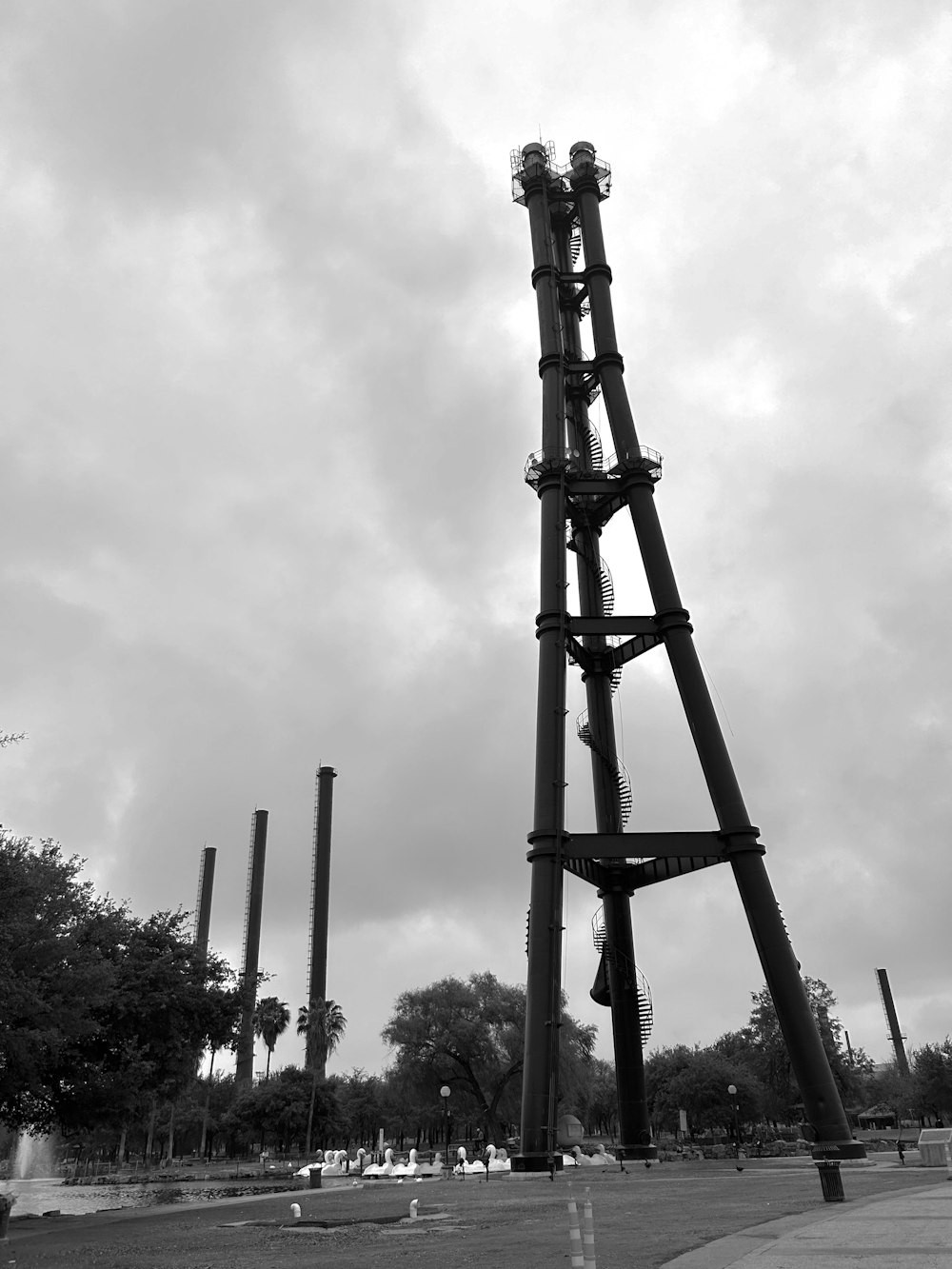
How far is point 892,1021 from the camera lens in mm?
122875

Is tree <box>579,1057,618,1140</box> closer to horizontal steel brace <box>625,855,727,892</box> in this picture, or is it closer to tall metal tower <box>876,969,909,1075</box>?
tall metal tower <box>876,969,909,1075</box>

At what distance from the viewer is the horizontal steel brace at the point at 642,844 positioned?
31688 mm

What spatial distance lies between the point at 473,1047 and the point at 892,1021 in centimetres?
8111

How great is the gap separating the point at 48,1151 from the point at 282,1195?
87.1m

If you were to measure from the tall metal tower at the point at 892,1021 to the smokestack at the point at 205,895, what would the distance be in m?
74.4

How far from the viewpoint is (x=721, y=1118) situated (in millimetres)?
76188

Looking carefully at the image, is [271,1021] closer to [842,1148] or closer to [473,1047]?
[473,1047]

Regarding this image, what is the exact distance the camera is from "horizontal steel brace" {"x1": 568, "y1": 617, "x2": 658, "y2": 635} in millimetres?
36281

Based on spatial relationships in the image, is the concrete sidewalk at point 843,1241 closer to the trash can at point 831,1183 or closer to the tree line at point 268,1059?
the trash can at point 831,1183

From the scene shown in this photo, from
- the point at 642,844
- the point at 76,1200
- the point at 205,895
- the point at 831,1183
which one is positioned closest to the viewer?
the point at 831,1183

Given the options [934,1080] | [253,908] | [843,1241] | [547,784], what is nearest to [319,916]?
[253,908]

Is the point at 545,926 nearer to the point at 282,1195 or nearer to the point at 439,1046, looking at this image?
the point at 282,1195

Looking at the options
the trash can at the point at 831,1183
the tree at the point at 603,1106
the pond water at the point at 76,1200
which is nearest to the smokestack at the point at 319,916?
the tree at the point at 603,1106

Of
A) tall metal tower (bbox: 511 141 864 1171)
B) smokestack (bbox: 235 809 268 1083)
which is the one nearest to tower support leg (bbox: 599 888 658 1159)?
tall metal tower (bbox: 511 141 864 1171)
